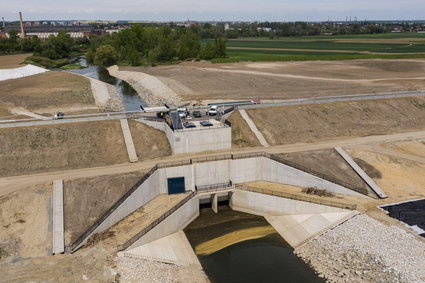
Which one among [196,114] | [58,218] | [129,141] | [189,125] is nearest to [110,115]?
[129,141]

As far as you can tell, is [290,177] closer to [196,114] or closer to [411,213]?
[411,213]

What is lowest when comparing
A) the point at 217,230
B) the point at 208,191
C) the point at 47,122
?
the point at 217,230

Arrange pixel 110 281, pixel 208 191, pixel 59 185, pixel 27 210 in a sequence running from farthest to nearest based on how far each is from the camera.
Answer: pixel 208 191
pixel 59 185
pixel 27 210
pixel 110 281

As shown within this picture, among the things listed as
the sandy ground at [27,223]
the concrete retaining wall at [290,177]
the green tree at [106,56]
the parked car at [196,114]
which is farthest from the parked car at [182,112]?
the green tree at [106,56]

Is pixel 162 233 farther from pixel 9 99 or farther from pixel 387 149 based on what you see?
pixel 9 99

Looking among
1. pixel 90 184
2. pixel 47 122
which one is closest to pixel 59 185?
pixel 90 184
